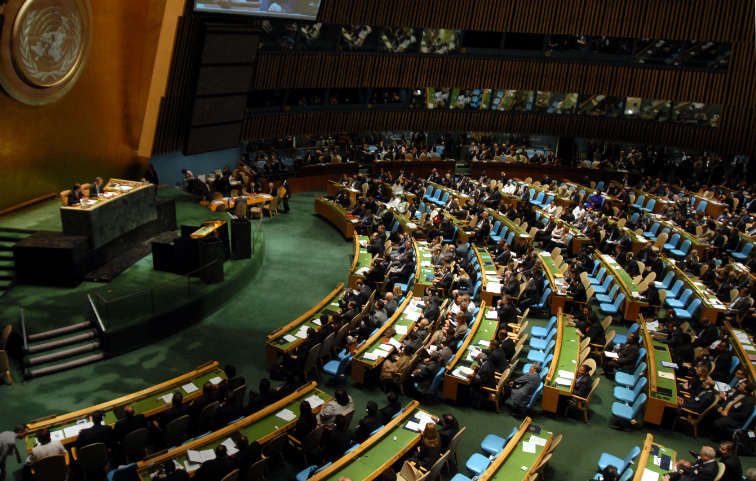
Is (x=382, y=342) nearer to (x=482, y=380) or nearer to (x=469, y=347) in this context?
(x=469, y=347)

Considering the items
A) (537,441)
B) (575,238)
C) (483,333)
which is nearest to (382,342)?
(483,333)

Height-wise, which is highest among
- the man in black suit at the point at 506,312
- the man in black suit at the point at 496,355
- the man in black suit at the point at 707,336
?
the man in black suit at the point at 707,336

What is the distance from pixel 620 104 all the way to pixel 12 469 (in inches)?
888

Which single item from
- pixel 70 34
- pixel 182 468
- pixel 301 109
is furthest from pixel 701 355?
pixel 301 109

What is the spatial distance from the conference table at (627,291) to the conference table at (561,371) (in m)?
2.29

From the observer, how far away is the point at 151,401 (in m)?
7.98

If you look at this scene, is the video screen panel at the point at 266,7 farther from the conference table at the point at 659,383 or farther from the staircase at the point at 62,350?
the conference table at the point at 659,383

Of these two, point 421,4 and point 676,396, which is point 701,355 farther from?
point 421,4

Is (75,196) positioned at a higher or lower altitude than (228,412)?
higher

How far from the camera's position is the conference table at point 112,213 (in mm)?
11055

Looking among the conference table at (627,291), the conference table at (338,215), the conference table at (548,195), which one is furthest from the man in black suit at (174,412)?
the conference table at (548,195)

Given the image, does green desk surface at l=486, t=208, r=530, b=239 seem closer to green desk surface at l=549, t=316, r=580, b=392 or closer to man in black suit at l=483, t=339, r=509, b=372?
green desk surface at l=549, t=316, r=580, b=392

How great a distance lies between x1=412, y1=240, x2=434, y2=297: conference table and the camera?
40.4 feet

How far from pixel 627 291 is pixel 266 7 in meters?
11.7
